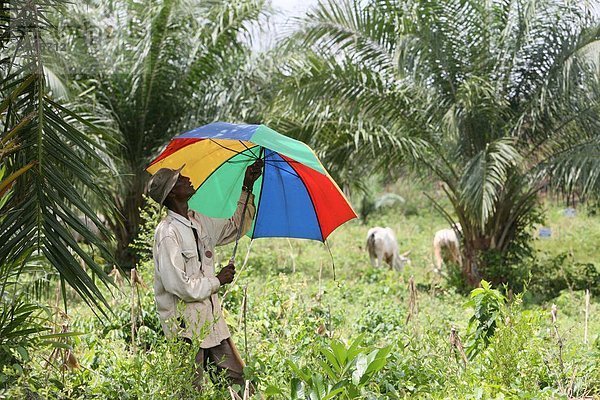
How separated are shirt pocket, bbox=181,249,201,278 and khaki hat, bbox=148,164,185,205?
1.01 ft

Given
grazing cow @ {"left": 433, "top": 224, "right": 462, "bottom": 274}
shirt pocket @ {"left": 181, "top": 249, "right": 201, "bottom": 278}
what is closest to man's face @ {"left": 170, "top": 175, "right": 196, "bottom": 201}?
shirt pocket @ {"left": 181, "top": 249, "right": 201, "bottom": 278}

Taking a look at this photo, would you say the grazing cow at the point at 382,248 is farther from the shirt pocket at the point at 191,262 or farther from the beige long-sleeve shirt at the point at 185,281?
the shirt pocket at the point at 191,262

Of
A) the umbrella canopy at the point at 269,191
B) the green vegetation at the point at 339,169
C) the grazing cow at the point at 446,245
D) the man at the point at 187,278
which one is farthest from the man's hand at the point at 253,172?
the grazing cow at the point at 446,245

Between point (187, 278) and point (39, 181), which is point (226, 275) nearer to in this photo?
point (187, 278)

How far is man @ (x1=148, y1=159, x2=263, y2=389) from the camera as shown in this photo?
4.49 metres

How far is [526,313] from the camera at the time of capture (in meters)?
5.09

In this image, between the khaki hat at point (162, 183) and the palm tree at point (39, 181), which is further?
the khaki hat at point (162, 183)

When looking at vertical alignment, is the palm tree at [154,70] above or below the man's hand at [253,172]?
below

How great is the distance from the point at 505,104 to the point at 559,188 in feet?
4.04

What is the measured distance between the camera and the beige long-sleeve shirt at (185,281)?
4.48 meters

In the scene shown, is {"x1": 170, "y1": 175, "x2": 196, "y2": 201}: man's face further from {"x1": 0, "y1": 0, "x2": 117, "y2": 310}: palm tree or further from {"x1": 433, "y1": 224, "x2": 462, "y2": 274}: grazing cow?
{"x1": 433, "y1": 224, "x2": 462, "y2": 274}: grazing cow

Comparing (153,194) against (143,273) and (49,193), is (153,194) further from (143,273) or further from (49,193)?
(143,273)

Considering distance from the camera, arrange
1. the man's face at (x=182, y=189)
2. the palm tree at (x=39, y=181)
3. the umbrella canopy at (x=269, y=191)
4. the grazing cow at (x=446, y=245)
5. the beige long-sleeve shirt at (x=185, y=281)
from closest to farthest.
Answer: the palm tree at (x=39, y=181) → the beige long-sleeve shirt at (x=185, y=281) → the man's face at (x=182, y=189) → the umbrella canopy at (x=269, y=191) → the grazing cow at (x=446, y=245)

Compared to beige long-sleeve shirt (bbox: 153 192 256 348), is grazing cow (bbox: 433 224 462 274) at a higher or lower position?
lower
